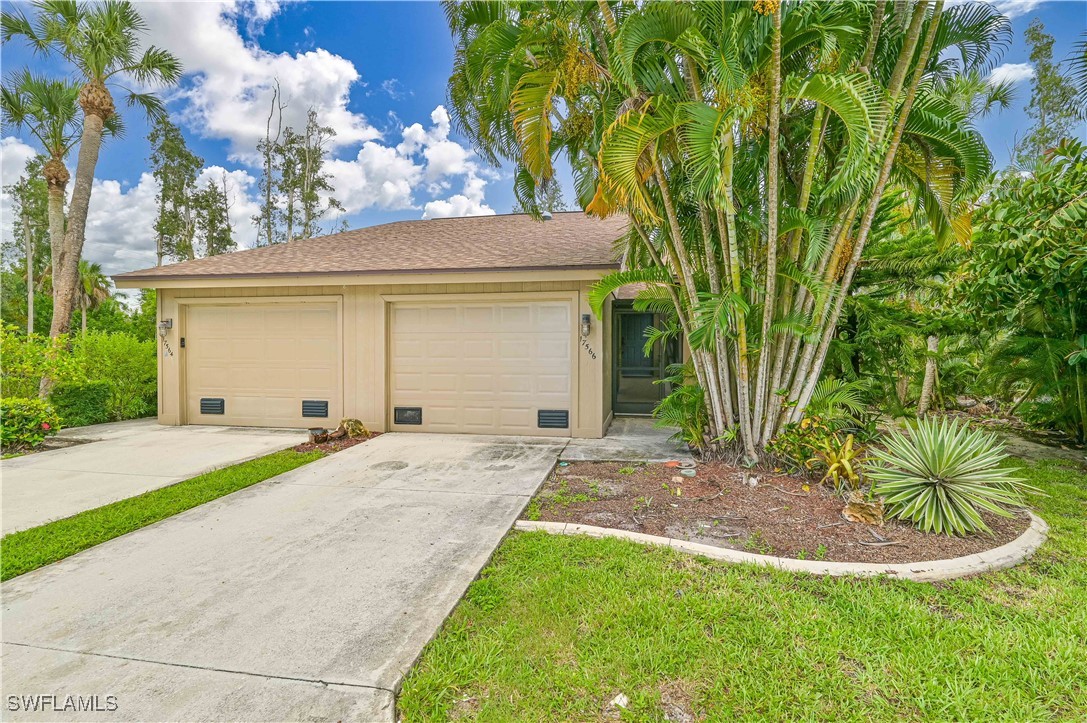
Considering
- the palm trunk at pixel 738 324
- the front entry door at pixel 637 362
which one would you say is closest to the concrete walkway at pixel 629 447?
the palm trunk at pixel 738 324

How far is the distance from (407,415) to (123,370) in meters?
6.03

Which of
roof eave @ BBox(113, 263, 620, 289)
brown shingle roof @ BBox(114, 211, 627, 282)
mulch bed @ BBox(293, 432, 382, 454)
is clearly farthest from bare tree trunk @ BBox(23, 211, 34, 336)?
mulch bed @ BBox(293, 432, 382, 454)

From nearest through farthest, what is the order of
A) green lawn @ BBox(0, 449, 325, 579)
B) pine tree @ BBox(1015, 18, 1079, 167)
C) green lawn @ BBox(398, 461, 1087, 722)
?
green lawn @ BBox(398, 461, 1087, 722) < green lawn @ BBox(0, 449, 325, 579) < pine tree @ BBox(1015, 18, 1079, 167)

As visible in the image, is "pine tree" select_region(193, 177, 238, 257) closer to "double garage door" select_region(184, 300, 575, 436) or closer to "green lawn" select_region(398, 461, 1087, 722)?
"double garage door" select_region(184, 300, 575, 436)

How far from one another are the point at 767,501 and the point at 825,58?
3.94m

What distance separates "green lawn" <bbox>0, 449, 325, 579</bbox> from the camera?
10.9 feet

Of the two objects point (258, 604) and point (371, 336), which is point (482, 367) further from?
point (258, 604)

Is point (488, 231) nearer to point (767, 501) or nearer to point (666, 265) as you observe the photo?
point (666, 265)

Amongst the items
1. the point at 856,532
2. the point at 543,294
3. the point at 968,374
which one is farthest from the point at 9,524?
the point at 968,374

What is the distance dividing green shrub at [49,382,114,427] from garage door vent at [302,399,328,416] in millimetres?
3812

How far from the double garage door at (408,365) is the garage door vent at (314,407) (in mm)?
18

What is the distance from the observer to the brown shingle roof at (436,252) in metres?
7.40

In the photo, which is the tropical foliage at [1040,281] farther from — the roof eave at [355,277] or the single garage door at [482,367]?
the single garage door at [482,367]

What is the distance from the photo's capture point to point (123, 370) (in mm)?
9039
